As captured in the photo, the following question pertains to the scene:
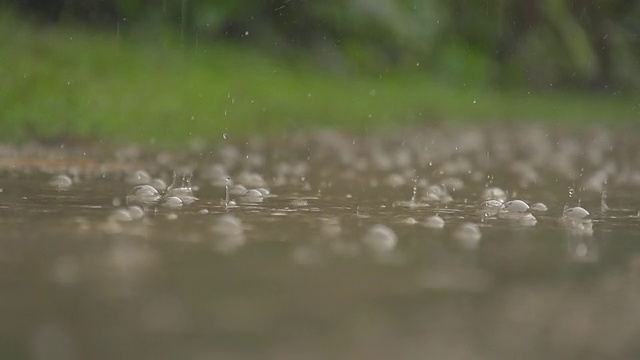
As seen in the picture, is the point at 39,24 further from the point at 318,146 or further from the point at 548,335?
the point at 548,335

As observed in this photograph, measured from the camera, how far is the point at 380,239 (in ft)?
10.2

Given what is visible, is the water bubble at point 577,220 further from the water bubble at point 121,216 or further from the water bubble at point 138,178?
the water bubble at point 138,178

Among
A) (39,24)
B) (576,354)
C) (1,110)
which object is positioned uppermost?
(39,24)

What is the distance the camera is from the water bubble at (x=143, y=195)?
12.6 feet

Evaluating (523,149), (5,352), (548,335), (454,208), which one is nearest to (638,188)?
(454,208)

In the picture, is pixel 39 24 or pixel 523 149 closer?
pixel 523 149

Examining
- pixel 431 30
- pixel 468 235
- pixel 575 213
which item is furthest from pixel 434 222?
pixel 431 30

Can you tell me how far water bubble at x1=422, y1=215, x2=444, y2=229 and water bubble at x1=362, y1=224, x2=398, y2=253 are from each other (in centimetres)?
24

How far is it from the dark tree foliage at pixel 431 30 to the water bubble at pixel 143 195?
6.12m

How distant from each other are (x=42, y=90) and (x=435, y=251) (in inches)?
172

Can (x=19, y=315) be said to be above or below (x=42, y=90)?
below

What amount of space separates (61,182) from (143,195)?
1.74 feet

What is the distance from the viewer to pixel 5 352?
65.2 inches

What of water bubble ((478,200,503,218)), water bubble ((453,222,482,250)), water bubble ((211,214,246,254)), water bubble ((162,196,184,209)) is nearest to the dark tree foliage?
water bubble ((162,196,184,209))
